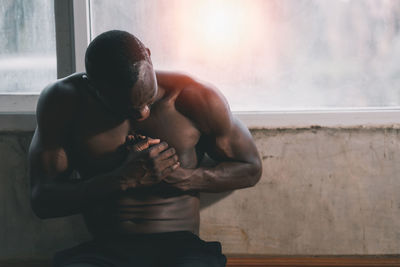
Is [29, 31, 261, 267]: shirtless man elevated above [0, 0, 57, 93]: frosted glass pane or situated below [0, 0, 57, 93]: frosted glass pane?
below

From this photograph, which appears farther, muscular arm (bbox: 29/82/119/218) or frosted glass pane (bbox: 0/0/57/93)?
frosted glass pane (bbox: 0/0/57/93)

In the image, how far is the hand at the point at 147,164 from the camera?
1714 mm

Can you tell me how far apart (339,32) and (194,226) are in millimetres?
1081

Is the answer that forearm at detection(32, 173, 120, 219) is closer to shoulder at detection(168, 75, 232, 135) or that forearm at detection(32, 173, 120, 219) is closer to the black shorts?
the black shorts

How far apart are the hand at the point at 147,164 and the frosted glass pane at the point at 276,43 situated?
598mm

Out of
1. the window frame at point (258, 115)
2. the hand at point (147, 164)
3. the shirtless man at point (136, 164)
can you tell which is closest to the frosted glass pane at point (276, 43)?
the window frame at point (258, 115)

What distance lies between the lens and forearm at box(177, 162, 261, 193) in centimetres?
189

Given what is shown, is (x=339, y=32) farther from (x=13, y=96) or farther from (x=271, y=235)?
(x=13, y=96)

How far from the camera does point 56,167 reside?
5.95ft

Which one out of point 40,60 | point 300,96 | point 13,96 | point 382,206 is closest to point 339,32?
point 300,96

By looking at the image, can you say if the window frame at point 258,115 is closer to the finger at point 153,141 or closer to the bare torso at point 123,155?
the bare torso at point 123,155

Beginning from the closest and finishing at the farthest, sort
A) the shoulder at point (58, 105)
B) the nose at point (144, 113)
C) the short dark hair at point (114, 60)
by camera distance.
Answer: the short dark hair at point (114, 60)
the nose at point (144, 113)
the shoulder at point (58, 105)

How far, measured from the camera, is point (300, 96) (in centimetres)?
228

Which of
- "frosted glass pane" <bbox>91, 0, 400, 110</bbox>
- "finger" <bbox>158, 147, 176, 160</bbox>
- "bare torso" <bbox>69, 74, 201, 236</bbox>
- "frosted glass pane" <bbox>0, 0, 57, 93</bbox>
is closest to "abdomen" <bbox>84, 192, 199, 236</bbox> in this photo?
"bare torso" <bbox>69, 74, 201, 236</bbox>
